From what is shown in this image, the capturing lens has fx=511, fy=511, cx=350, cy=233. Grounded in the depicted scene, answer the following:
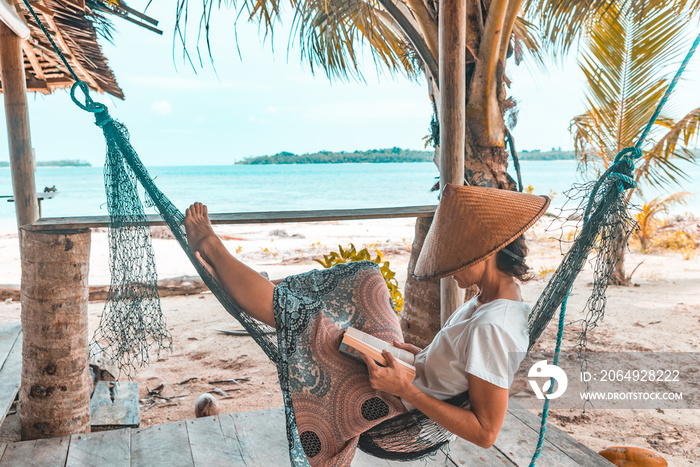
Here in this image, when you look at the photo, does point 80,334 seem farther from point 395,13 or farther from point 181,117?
point 181,117

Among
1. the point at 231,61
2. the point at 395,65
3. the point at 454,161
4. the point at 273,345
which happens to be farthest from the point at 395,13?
the point at 231,61

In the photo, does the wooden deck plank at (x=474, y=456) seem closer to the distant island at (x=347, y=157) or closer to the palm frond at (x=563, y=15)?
the palm frond at (x=563, y=15)

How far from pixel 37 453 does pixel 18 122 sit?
193 cm

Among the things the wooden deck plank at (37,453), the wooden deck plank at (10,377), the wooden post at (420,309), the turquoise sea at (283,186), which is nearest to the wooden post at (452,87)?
the wooden post at (420,309)

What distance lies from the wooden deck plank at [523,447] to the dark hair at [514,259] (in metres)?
0.81

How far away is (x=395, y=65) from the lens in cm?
356

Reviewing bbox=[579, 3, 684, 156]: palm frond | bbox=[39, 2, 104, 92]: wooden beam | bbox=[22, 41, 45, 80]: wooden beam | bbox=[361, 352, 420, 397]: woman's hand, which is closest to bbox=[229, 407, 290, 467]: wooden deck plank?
bbox=[361, 352, 420, 397]: woman's hand

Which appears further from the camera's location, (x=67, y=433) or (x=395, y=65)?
(x=395, y=65)

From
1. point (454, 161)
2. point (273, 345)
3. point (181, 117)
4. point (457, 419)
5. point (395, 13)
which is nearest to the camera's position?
point (457, 419)

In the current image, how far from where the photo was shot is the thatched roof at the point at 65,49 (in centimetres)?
271

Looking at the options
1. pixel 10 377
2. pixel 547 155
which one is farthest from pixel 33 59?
pixel 547 155

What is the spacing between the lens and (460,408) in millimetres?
1043

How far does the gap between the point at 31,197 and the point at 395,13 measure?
226 cm

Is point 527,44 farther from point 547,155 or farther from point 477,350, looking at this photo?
point 547,155
